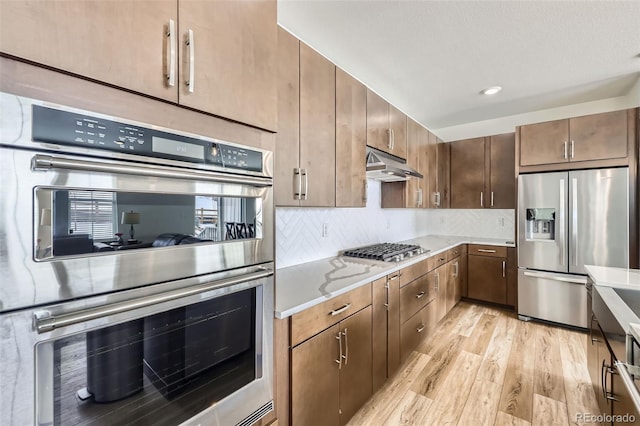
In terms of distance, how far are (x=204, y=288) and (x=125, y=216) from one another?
331 millimetres

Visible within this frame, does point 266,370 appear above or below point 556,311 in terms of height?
above

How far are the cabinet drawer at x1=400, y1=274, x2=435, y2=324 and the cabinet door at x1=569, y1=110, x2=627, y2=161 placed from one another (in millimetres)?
2230

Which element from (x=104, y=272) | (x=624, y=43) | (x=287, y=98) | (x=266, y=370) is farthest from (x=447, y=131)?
(x=104, y=272)

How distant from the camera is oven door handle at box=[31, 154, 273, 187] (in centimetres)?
63

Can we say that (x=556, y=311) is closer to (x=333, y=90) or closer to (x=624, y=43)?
(x=624, y=43)

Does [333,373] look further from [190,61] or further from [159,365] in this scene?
[190,61]

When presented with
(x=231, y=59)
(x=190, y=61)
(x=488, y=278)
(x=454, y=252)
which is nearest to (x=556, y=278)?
(x=488, y=278)

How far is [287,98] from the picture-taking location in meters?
1.59

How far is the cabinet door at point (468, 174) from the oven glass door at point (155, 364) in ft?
12.5

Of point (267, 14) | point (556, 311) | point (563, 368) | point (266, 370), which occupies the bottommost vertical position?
point (563, 368)

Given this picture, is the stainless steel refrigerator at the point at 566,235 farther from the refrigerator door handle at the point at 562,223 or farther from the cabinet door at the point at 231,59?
the cabinet door at the point at 231,59

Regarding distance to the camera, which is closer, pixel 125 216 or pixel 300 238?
pixel 125 216

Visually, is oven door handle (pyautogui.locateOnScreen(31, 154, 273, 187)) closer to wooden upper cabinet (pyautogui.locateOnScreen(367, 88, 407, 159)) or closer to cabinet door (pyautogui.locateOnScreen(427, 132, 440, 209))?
wooden upper cabinet (pyautogui.locateOnScreen(367, 88, 407, 159))

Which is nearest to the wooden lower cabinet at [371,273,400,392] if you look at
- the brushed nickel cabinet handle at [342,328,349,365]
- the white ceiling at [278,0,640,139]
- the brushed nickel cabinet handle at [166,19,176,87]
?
the brushed nickel cabinet handle at [342,328,349,365]
